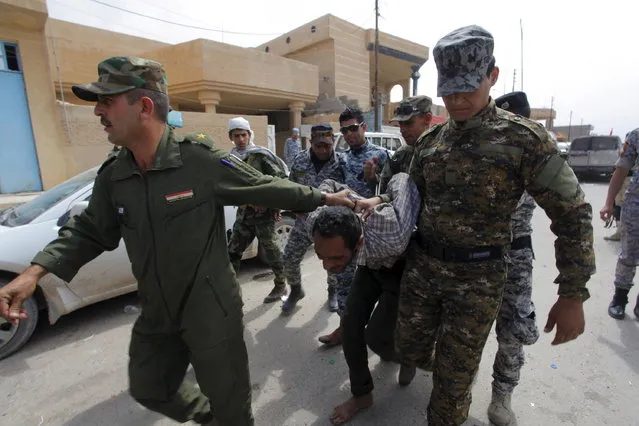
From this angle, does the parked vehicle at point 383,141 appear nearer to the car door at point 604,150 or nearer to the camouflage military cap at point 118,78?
the camouflage military cap at point 118,78

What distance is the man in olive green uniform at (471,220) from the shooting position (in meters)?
1.43

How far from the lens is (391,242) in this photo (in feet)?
5.60

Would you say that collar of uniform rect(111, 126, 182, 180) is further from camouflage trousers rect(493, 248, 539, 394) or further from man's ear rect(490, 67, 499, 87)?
camouflage trousers rect(493, 248, 539, 394)

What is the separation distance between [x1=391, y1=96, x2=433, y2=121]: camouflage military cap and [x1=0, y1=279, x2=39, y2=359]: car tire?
131 inches

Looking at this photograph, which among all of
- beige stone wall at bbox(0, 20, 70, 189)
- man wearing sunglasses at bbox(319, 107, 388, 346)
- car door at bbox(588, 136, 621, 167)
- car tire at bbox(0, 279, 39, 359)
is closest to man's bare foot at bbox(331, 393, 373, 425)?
man wearing sunglasses at bbox(319, 107, 388, 346)

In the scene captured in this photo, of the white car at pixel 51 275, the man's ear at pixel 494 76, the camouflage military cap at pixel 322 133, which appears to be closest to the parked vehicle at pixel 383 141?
the camouflage military cap at pixel 322 133

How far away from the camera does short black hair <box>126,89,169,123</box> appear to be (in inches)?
56.7

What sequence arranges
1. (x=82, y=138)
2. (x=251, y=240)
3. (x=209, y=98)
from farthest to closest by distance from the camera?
(x=209, y=98) → (x=82, y=138) → (x=251, y=240)

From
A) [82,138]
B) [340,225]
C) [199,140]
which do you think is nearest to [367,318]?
[340,225]

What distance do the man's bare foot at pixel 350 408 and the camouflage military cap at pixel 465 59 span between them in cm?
179

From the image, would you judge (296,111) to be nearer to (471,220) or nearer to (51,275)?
(51,275)

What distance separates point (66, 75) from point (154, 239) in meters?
14.5

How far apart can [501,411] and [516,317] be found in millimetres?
583

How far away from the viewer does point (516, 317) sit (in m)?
2.04
